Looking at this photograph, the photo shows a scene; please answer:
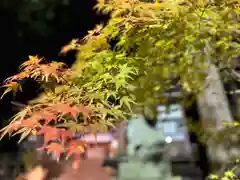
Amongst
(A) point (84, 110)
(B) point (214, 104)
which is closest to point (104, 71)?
(A) point (84, 110)

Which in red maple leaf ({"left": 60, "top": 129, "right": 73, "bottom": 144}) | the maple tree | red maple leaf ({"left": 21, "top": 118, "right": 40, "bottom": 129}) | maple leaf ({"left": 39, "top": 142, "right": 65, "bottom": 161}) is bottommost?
maple leaf ({"left": 39, "top": 142, "right": 65, "bottom": 161})

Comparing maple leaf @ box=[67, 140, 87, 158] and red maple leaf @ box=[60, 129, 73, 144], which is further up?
red maple leaf @ box=[60, 129, 73, 144]

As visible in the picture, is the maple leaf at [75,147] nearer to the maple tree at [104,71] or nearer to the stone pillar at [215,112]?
the maple tree at [104,71]

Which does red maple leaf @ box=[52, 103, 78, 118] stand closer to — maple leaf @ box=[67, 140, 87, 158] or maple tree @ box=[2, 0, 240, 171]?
maple tree @ box=[2, 0, 240, 171]

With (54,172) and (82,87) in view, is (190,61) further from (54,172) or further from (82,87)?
(54,172)

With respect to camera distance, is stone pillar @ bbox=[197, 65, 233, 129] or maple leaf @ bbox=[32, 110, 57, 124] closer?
maple leaf @ bbox=[32, 110, 57, 124]

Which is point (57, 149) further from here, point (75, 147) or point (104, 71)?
point (104, 71)

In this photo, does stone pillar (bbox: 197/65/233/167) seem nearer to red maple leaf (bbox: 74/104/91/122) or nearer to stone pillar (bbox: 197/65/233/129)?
stone pillar (bbox: 197/65/233/129)

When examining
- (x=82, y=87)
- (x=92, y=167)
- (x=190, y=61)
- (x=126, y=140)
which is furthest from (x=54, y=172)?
(x=126, y=140)

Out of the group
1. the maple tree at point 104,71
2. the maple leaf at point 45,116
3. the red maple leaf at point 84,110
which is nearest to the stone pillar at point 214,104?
the maple tree at point 104,71

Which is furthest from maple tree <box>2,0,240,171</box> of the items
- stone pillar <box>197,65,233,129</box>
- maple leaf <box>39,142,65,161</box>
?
stone pillar <box>197,65,233,129</box>

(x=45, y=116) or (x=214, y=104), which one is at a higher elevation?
(x=214, y=104)

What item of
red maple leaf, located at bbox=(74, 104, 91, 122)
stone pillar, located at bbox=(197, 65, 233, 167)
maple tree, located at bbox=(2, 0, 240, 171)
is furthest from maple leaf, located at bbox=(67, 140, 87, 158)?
stone pillar, located at bbox=(197, 65, 233, 167)

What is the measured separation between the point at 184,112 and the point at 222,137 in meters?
2.31
